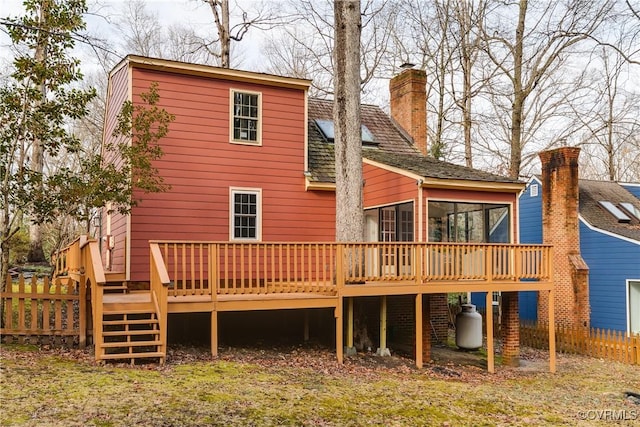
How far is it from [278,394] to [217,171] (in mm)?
7314

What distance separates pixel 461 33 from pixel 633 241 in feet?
40.1

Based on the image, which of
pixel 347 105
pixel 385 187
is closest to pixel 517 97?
pixel 385 187

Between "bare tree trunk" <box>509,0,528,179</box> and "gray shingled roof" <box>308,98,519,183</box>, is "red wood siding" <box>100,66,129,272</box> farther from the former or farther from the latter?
"bare tree trunk" <box>509,0,528,179</box>

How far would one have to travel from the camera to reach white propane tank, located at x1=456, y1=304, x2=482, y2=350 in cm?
1505

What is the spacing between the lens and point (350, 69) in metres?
12.4

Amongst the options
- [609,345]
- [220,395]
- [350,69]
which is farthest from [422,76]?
[220,395]

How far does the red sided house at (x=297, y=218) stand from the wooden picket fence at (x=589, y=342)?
11.2 feet

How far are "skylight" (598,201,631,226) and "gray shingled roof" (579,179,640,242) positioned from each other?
0.12m

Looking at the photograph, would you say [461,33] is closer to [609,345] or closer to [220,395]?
[609,345]

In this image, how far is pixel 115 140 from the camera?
1447 centimetres

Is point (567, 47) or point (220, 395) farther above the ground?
point (567, 47)

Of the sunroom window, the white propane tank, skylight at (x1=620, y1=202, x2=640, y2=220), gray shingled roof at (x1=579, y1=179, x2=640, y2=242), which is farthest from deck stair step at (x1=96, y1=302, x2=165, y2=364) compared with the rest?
skylight at (x1=620, y1=202, x2=640, y2=220)

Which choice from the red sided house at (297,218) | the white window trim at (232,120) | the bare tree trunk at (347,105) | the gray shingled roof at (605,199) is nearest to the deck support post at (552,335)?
the red sided house at (297,218)

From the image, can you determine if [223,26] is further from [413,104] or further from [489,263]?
[489,263]
